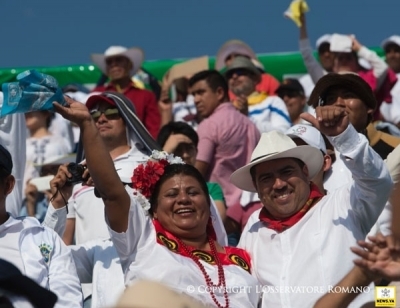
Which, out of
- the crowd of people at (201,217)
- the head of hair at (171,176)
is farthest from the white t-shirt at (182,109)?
the head of hair at (171,176)

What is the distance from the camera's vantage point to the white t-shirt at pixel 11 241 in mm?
5783

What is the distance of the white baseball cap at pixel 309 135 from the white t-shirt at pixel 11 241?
2098 mm

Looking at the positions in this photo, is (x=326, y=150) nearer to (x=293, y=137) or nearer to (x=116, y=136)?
(x=293, y=137)

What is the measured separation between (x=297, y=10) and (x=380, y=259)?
7.28 meters

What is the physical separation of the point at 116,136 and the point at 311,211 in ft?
6.66

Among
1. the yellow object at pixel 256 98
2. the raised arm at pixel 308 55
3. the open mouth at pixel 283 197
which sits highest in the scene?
the raised arm at pixel 308 55

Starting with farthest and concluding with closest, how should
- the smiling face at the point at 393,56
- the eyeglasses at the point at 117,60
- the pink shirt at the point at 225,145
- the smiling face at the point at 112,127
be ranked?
the smiling face at the point at 393,56
the eyeglasses at the point at 117,60
the pink shirt at the point at 225,145
the smiling face at the point at 112,127

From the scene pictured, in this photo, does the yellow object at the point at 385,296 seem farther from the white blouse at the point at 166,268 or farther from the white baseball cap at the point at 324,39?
the white baseball cap at the point at 324,39

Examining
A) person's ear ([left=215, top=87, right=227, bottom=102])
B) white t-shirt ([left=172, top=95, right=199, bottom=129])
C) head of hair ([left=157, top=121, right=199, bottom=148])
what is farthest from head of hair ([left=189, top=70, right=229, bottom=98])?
head of hair ([left=157, top=121, right=199, bottom=148])

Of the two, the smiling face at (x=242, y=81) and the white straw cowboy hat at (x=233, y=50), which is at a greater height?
the white straw cowboy hat at (x=233, y=50)

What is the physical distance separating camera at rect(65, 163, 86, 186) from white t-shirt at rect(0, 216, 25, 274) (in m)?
0.88

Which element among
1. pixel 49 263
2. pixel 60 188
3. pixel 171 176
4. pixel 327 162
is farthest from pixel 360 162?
pixel 60 188

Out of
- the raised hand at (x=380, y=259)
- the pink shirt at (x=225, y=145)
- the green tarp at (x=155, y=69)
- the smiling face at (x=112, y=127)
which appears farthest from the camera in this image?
the green tarp at (x=155, y=69)

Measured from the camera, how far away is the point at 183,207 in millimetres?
6379
